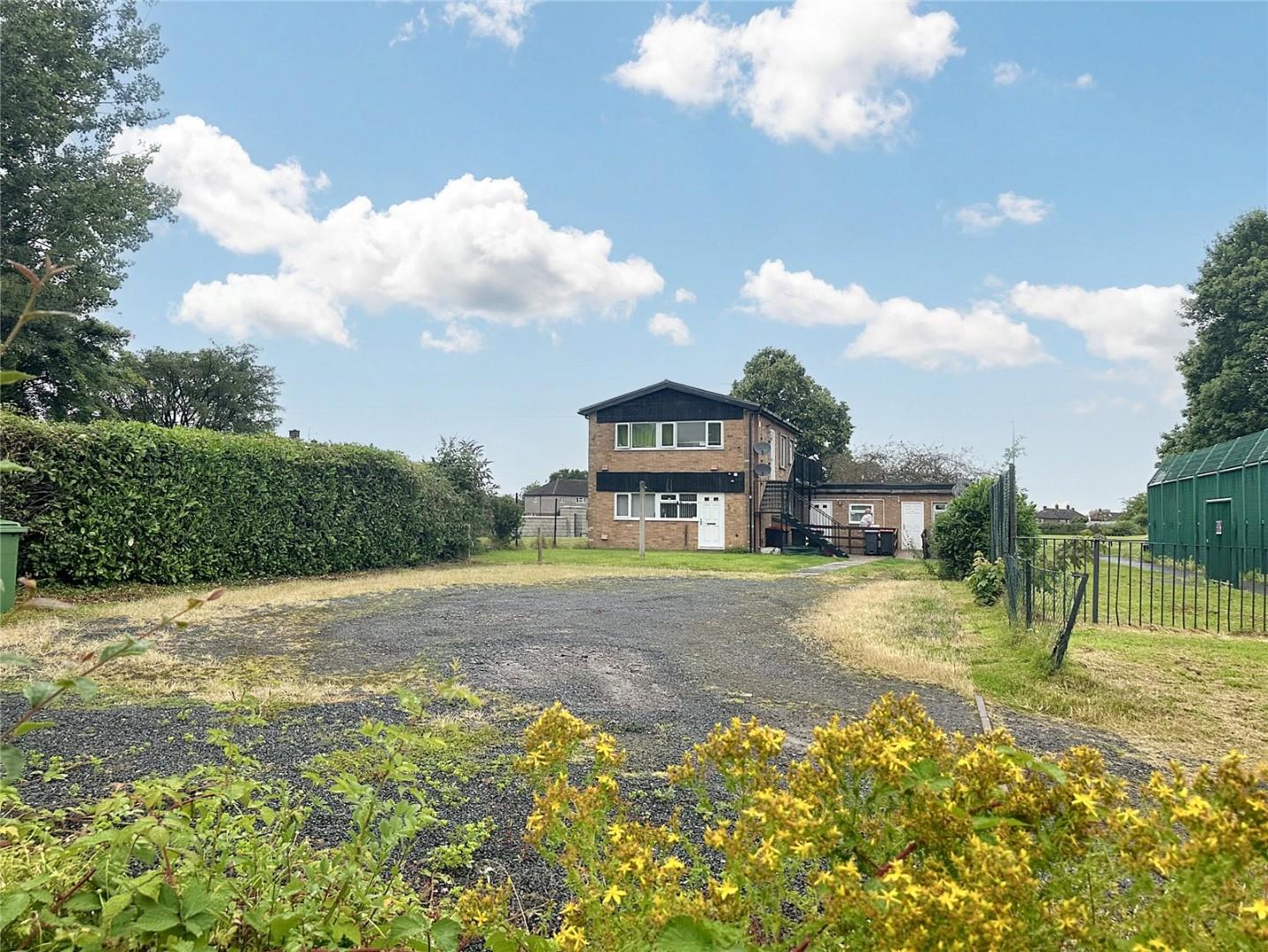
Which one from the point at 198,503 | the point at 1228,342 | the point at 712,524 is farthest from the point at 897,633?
the point at 1228,342

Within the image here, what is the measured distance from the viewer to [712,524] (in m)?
Result: 26.6

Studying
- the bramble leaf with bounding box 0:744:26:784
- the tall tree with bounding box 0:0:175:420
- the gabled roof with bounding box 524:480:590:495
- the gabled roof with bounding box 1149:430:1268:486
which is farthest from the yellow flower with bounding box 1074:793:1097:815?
the gabled roof with bounding box 524:480:590:495

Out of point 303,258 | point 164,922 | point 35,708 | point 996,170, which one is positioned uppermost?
point 996,170

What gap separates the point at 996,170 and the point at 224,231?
1457 cm

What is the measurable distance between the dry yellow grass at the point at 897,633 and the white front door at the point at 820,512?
1841 centimetres

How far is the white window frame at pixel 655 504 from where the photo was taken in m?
26.8

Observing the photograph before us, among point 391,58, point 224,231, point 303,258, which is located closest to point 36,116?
point 224,231

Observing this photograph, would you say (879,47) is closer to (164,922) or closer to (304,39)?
(304,39)

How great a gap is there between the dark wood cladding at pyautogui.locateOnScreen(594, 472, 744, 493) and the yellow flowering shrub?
24960 mm

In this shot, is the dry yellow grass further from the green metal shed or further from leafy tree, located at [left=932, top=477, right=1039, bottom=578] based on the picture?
the green metal shed

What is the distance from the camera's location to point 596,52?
11.2 meters

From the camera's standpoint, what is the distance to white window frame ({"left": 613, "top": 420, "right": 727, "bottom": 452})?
87.5 ft

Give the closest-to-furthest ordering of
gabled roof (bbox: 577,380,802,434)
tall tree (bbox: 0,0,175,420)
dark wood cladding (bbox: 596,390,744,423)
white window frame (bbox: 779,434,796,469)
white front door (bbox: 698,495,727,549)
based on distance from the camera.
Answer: tall tree (bbox: 0,0,175,420) → gabled roof (bbox: 577,380,802,434) → white front door (bbox: 698,495,727,549) → dark wood cladding (bbox: 596,390,744,423) → white window frame (bbox: 779,434,796,469)

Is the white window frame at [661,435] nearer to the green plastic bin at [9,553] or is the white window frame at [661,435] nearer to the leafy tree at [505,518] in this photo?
the leafy tree at [505,518]
